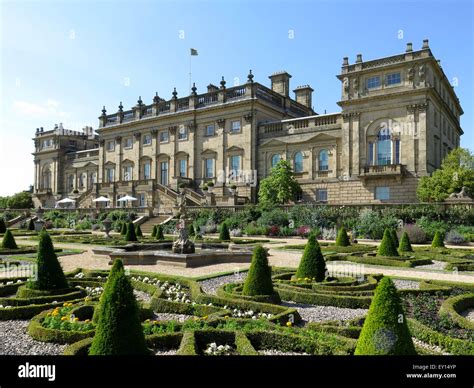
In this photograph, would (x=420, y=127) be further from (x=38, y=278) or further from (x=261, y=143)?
(x=38, y=278)

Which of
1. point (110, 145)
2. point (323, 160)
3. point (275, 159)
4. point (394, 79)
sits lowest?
point (323, 160)

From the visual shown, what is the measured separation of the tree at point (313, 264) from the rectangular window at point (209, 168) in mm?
32915

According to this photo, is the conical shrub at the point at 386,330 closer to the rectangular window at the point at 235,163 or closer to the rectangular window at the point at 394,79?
the rectangular window at the point at 394,79

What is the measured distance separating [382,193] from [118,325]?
30273 millimetres

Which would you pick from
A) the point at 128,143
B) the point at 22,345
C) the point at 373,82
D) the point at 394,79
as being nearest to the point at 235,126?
the point at 373,82

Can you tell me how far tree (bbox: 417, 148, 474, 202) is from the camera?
2745 centimetres

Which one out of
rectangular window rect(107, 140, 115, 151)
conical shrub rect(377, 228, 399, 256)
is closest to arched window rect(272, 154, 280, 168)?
rectangular window rect(107, 140, 115, 151)

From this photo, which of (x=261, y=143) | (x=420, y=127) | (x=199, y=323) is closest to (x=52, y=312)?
(x=199, y=323)

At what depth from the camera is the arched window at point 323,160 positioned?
118 ft

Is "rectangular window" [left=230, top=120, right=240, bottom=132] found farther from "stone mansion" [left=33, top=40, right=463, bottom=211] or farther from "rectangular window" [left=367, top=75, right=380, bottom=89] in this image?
"rectangular window" [left=367, top=75, right=380, bottom=89]

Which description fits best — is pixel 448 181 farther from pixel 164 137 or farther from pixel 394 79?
pixel 164 137

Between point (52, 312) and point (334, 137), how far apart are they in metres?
31.1

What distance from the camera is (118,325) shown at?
4211 mm

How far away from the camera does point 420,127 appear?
3084cm
